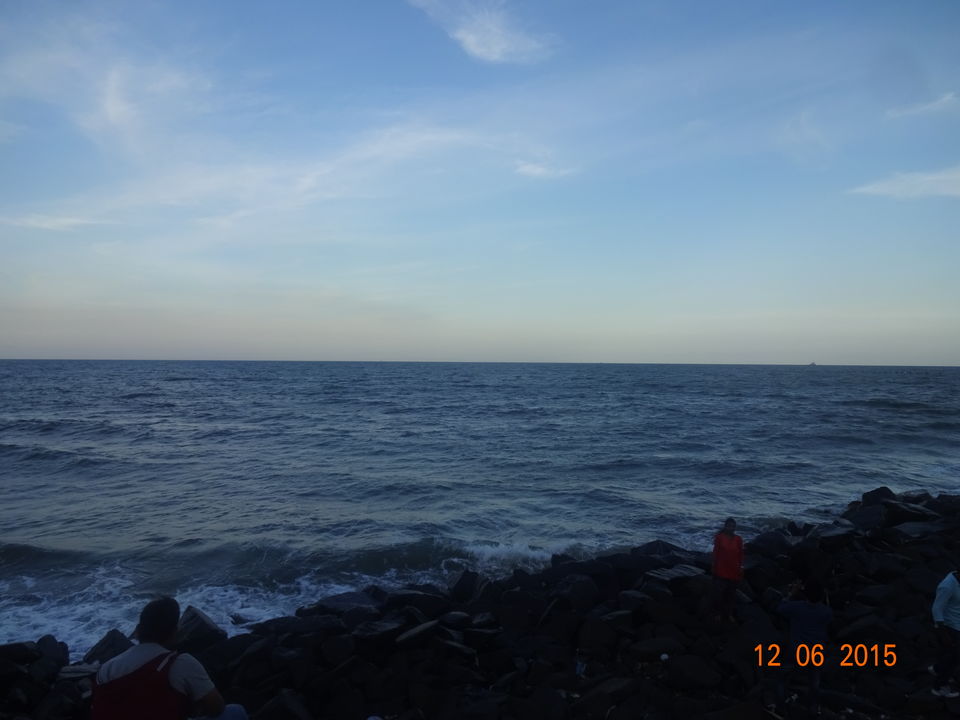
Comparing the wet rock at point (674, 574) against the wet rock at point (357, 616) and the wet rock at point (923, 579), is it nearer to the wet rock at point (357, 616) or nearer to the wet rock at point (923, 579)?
the wet rock at point (923, 579)

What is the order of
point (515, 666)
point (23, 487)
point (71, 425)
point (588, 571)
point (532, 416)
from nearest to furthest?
point (515, 666), point (588, 571), point (23, 487), point (71, 425), point (532, 416)

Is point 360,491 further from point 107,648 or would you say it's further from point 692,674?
point 692,674

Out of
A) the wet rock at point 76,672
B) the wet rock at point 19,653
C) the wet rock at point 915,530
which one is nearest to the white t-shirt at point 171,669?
the wet rock at point 76,672

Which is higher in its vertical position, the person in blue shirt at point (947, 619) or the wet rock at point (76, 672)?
the person in blue shirt at point (947, 619)

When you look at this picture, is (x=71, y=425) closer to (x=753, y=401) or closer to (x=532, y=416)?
(x=532, y=416)

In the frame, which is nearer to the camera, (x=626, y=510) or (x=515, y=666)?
(x=515, y=666)

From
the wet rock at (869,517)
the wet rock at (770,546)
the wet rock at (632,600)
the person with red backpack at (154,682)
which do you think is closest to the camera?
the person with red backpack at (154,682)

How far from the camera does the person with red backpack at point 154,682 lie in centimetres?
360

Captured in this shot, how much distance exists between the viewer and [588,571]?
1054 centimetres

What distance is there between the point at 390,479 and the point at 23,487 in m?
11.0

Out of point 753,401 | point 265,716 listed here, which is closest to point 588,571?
point 265,716

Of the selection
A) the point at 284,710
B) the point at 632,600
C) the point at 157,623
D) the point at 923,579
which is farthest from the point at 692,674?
the point at 157,623

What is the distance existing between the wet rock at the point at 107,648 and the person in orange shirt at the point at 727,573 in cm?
802
